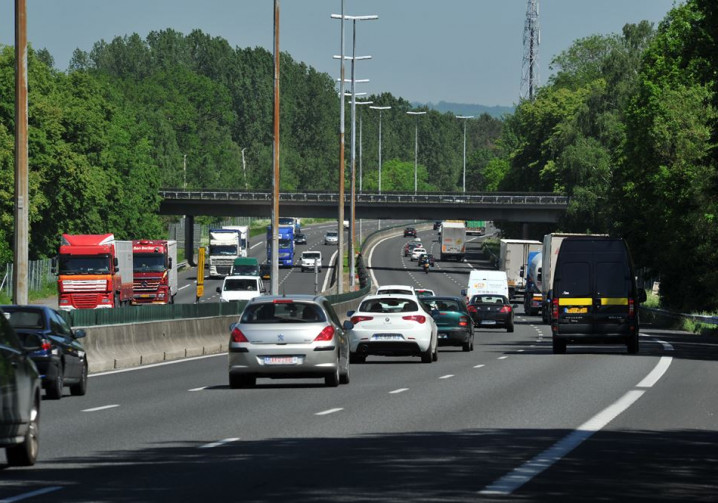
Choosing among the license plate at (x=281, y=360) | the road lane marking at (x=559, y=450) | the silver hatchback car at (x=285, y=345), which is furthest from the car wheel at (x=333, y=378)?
the road lane marking at (x=559, y=450)

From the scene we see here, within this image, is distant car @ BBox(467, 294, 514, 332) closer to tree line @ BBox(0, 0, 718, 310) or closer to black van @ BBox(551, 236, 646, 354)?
tree line @ BBox(0, 0, 718, 310)

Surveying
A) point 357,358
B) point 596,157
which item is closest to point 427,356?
point 357,358

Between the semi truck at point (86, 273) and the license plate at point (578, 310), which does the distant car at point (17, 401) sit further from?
the semi truck at point (86, 273)

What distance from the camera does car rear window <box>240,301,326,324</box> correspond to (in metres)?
26.0

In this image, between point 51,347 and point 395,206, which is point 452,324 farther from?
point 395,206

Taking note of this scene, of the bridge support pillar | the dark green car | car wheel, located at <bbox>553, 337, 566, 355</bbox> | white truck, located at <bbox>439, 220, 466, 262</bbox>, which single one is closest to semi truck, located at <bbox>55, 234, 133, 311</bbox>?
the dark green car

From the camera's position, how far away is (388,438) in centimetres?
1692

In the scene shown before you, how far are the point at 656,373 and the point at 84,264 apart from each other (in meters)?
38.7

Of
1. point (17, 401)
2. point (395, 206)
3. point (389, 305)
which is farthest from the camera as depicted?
point (395, 206)

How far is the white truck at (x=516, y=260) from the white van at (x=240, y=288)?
27198 millimetres

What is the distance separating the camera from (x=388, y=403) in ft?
73.5

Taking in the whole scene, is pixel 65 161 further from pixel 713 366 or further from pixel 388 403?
pixel 388 403

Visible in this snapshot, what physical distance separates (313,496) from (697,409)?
10795mm

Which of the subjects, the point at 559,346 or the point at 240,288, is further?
the point at 240,288
